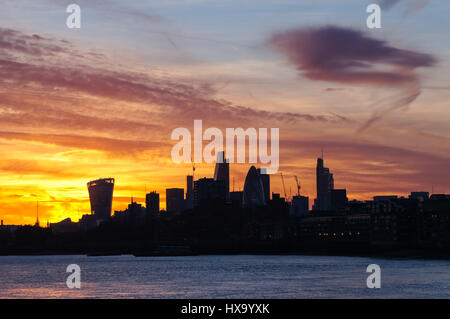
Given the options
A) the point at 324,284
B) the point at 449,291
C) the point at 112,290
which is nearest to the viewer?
the point at 449,291

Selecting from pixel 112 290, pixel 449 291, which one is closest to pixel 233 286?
pixel 112 290

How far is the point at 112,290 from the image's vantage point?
8912cm

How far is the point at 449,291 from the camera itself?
82250mm
